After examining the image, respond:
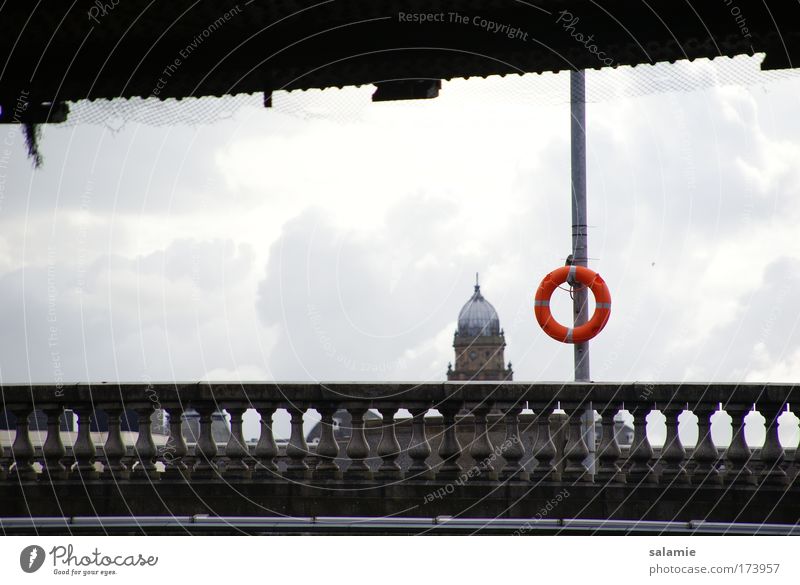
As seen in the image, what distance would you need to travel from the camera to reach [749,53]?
7.26m

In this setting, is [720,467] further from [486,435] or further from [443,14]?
[443,14]

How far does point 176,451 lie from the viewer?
394 inches

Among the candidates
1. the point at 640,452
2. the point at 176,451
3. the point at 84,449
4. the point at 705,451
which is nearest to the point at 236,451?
the point at 176,451

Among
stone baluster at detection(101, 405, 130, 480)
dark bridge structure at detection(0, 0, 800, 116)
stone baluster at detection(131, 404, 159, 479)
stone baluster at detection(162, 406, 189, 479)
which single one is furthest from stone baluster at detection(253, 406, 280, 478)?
dark bridge structure at detection(0, 0, 800, 116)

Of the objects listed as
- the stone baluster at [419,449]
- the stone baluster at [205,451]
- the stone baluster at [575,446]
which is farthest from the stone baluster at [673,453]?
the stone baluster at [205,451]

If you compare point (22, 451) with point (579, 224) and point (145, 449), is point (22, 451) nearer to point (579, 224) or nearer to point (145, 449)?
point (145, 449)

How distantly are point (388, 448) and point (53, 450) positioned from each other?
2.91m

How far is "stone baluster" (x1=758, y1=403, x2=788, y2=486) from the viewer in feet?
31.7

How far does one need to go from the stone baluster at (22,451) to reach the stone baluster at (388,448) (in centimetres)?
297

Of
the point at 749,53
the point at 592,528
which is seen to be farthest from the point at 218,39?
the point at 592,528

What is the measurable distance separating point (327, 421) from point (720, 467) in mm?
3394

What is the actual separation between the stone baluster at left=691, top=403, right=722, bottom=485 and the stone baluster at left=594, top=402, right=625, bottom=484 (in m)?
0.63

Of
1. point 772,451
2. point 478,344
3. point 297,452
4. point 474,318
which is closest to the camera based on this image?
point 772,451

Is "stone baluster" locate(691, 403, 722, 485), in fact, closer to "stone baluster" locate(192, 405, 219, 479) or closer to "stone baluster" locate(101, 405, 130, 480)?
"stone baluster" locate(192, 405, 219, 479)
